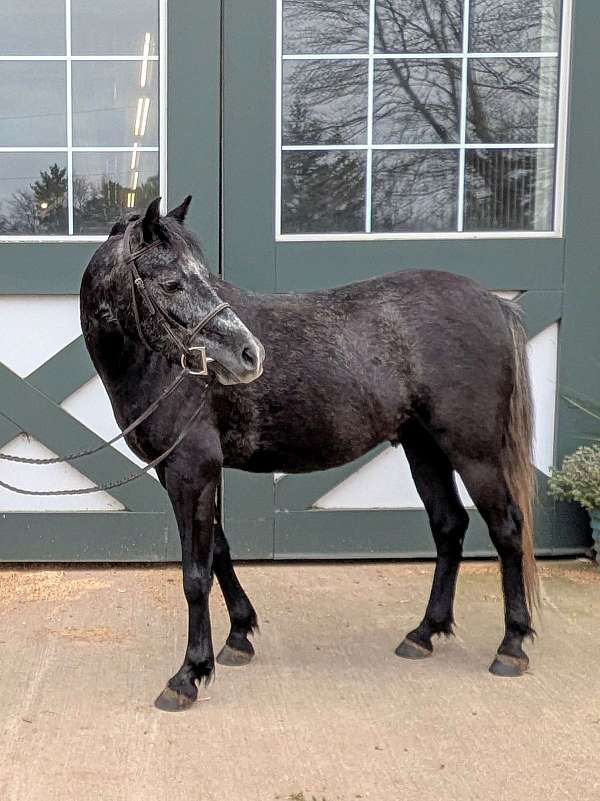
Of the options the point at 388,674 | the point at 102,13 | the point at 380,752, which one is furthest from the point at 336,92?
the point at 380,752

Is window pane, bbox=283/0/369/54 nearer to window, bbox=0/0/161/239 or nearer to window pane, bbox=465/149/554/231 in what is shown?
window, bbox=0/0/161/239

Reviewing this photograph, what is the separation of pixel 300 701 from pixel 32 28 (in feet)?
11.4

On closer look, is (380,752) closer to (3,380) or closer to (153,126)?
(3,380)

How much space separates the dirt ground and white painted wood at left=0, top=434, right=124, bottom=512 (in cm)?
37

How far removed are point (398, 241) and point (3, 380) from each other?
7.02 ft

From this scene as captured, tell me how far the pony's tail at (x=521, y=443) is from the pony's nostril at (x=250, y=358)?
3.65 feet

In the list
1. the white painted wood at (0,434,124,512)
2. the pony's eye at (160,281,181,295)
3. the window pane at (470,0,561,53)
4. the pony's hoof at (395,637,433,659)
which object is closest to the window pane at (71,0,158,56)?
the window pane at (470,0,561,53)

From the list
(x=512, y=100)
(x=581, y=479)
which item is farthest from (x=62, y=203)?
(x=581, y=479)

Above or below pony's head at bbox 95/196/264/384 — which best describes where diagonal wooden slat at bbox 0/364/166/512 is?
below

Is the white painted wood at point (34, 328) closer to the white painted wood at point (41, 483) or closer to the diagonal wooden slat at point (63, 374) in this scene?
the diagonal wooden slat at point (63, 374)

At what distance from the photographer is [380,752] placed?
2.64m

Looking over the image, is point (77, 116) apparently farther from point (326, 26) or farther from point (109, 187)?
point (326, 26)

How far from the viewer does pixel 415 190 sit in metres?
4.49

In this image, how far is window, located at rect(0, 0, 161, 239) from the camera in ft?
14.1
